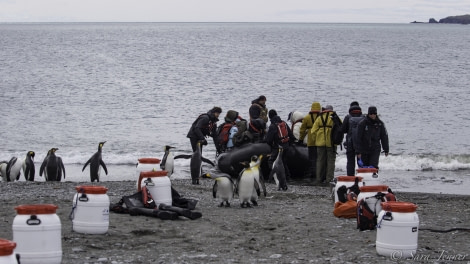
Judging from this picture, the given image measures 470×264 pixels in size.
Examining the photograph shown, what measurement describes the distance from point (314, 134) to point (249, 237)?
22.2 feet

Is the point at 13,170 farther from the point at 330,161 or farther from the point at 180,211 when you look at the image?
the point at 180,211

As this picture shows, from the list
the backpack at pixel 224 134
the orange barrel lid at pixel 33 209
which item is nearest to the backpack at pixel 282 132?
the backpack at pixel 224 134

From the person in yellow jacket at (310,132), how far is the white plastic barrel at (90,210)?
765 centimetres

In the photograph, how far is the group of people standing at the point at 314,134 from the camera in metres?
15.1

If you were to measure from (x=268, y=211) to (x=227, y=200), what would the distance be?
2.20 ft

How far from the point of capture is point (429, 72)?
64562 millimetres

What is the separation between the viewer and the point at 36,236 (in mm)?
8047

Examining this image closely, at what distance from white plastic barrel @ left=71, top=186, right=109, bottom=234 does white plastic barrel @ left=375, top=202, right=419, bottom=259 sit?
3.09 meters

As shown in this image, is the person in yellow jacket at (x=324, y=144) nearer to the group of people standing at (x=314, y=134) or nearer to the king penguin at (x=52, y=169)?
the group of people standing at (x=314, y=134)

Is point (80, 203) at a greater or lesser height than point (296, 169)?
greater

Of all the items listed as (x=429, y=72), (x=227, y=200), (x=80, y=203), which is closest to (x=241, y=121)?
(x=227, y=200)

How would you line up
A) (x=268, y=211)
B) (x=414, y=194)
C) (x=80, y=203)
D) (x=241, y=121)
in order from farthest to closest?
(x=241, y=121) < (x=414, y=194) < (x=268, y=211) < (x=80, y=203)

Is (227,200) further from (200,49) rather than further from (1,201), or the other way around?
(200,49)

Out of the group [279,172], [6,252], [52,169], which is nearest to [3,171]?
[52,169]
